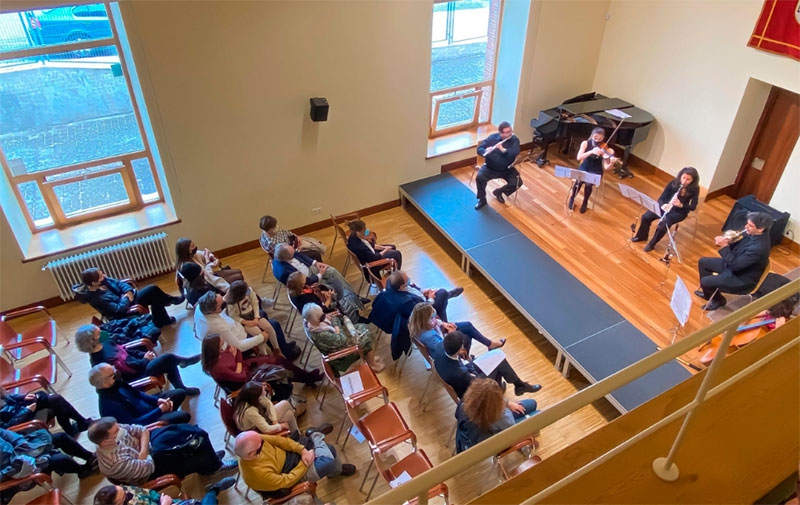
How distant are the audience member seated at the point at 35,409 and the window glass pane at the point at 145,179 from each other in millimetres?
2624

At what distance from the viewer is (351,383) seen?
4.50 m

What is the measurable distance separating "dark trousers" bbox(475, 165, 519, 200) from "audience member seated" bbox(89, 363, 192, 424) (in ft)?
15.0

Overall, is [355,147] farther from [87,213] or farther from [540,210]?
[87,213]

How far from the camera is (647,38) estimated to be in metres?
7.55

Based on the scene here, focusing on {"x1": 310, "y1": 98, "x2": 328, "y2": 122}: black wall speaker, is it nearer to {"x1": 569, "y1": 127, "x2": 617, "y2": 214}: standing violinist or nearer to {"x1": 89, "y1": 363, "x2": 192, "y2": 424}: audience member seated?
{"x1": 569, "y1": 127, "x2": 617, "y2": 214}: standing violinist

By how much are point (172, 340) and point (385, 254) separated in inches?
94.9

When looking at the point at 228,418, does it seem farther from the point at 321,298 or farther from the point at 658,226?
the point at 658,226

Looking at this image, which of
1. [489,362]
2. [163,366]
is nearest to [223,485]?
[163,366]

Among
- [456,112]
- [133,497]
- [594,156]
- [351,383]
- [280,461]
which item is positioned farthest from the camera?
[456,112]

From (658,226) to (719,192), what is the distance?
1882mm

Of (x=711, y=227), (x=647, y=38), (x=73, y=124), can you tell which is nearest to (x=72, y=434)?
(x=73, y=124)

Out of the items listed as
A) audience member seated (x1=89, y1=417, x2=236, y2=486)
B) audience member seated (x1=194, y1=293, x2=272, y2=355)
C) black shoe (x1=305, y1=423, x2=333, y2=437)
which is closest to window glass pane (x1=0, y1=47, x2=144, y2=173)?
audience member seated (x1=194, y1=293, x2=272, y2=355)

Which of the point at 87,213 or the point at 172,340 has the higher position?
the point at 87,213

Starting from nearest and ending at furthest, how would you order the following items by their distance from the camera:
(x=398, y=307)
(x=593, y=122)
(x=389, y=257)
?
(x=398, y=307) < (x=389, y=257) < (x=593, y=122)
